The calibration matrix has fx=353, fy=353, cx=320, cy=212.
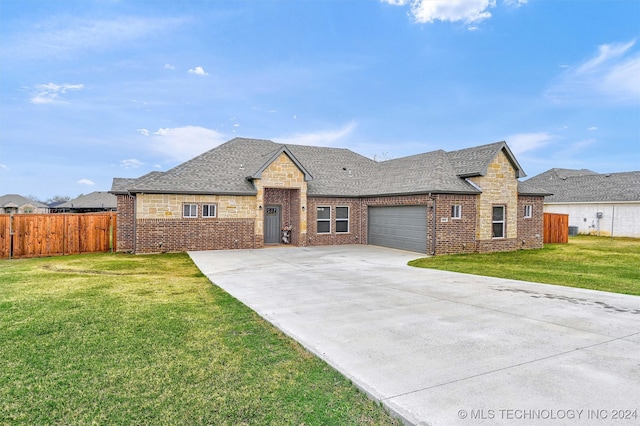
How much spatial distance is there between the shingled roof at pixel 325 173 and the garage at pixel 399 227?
3.49ft

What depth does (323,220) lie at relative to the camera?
2044 centimetres

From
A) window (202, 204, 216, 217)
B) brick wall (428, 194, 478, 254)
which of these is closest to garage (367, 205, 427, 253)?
brick wall (428, 194, 478, 254)

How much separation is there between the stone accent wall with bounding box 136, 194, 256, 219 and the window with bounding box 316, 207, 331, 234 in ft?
12.4

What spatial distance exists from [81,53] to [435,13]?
16522 millimetres

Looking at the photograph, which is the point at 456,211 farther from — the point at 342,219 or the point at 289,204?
the point at 289,204

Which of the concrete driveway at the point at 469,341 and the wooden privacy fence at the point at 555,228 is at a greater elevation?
the wooden privacy fence at the point at 555,228

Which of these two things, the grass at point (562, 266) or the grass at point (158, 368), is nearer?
the grass at point (158, 368)

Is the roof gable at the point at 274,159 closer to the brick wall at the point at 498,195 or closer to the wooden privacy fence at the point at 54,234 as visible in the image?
the wooden privacy fence at the point at 54,234

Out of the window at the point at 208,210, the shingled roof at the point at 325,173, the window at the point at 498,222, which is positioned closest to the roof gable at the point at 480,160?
the shingled roof at the point at 325,173

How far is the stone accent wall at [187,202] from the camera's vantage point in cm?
1661

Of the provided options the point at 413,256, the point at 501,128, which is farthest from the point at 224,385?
the point at 501,128

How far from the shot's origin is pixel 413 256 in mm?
15859

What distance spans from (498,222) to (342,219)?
827 centimetres

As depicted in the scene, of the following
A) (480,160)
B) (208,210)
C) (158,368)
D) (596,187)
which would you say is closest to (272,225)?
(208,210)
